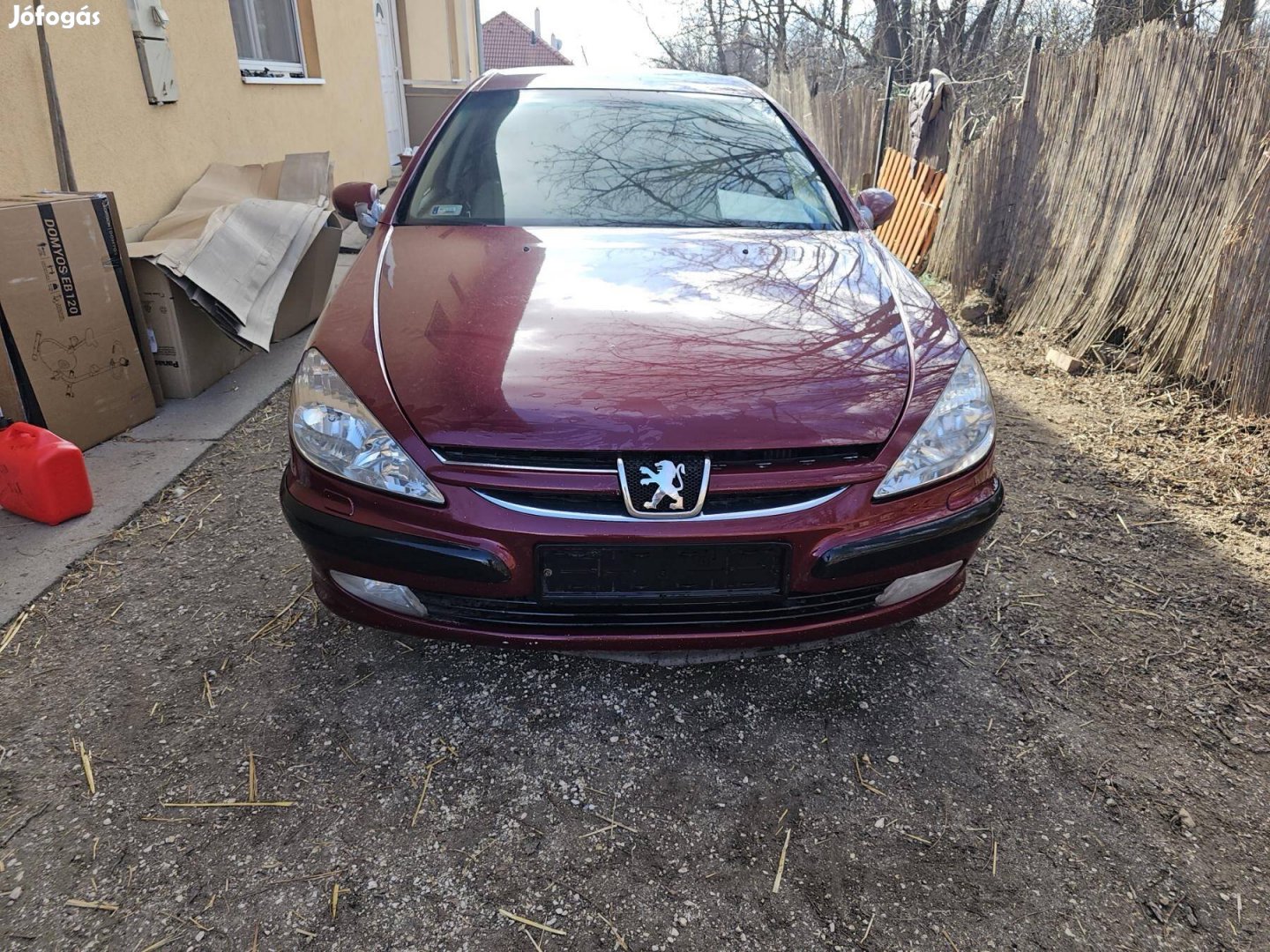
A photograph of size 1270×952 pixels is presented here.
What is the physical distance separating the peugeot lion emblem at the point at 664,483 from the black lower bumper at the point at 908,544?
311mm

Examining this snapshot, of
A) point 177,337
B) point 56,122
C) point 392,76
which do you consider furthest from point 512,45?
point 177,337

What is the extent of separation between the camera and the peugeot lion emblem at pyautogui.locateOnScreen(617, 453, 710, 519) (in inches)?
64.5

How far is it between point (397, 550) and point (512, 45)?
37331 millimetres

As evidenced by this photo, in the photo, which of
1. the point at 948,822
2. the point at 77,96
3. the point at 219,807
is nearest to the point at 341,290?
the point at 219,807

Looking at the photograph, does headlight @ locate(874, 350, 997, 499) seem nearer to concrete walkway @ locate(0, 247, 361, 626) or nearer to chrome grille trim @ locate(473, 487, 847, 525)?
chrome grille trim @ locate(473, 487, 847, 525)

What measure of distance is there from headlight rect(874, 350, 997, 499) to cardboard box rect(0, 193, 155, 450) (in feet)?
10.3

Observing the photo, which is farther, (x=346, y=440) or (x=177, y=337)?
(x=177, y=337)

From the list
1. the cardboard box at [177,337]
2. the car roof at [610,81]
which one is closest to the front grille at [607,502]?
the car roof at [610,81]

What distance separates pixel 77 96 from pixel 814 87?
7628 millimetres

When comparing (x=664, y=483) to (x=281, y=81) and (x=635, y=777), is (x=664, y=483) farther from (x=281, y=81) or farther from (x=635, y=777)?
(x=281, y=81)

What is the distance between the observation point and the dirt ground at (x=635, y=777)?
153cm

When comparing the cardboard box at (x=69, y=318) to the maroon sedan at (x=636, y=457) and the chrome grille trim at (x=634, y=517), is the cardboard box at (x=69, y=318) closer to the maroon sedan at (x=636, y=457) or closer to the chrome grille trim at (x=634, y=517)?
the maroon sedan at (x=636, y=457)

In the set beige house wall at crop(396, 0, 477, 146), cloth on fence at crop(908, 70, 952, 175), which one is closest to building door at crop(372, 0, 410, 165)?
beige house wall at crop(396, 0, 477, 146)

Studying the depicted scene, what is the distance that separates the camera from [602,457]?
1648 millimetres
